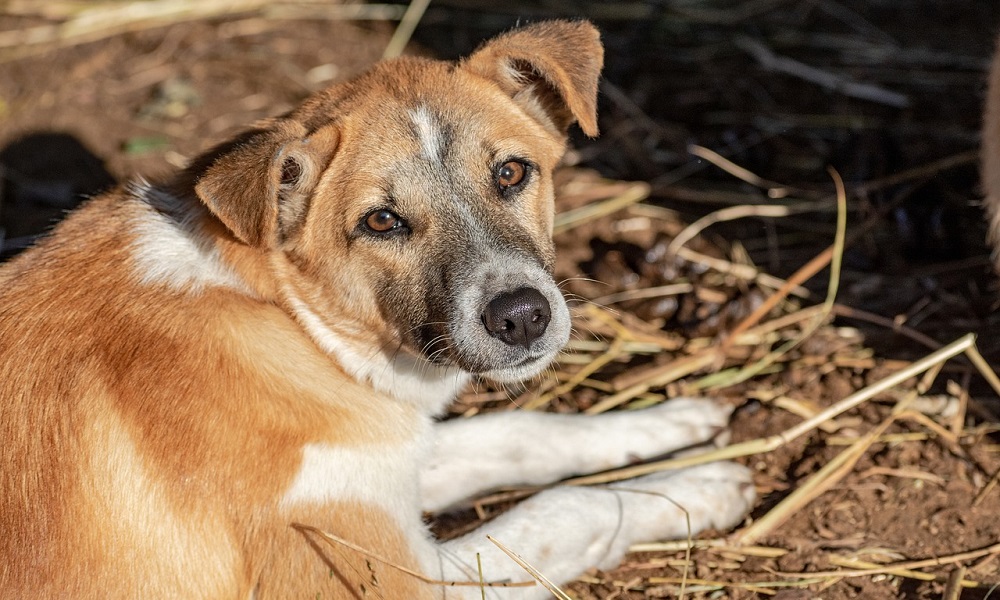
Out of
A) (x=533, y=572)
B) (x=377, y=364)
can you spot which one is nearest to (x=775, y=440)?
(x=533, y=572)

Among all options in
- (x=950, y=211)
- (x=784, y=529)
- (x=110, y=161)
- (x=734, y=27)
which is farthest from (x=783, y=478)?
(x=110, y=161)

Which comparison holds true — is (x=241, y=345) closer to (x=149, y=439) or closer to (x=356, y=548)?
(x=149, y=439)

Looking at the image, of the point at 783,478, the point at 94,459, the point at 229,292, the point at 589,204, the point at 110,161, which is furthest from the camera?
the point at 110,161

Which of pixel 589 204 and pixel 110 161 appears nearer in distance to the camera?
pixel 589 204

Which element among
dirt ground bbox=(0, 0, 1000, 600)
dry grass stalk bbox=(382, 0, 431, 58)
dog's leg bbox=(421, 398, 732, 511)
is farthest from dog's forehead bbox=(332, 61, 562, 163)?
dry grass stalk bbox=(382, 0, 431, 58)

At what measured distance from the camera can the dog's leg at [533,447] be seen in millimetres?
4812

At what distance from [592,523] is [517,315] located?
1126mm

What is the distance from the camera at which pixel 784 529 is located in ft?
14.8

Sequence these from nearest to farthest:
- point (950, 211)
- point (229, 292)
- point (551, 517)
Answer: point (229, 292) < point (551, 517) < point (950, 211)

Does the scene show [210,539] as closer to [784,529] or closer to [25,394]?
[25,394]

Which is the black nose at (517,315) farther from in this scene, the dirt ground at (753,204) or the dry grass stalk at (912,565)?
the dry grass stalk at (912,565)

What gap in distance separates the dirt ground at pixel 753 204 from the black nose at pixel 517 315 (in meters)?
1.31

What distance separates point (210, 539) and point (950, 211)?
15.9 ft

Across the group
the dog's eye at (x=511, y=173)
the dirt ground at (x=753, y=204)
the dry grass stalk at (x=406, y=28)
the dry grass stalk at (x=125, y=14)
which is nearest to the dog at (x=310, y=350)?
the dog's eye at (x=511, y=173)
